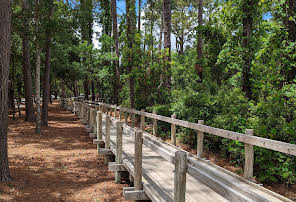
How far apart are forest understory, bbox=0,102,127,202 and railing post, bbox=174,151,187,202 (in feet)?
11.0

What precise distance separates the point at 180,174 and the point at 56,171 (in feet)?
20.8

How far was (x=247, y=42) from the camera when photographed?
999cm

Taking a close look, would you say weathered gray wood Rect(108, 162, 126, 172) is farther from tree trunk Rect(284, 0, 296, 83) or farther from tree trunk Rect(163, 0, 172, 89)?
tree trunk Rect(163, 0, 172, 89)

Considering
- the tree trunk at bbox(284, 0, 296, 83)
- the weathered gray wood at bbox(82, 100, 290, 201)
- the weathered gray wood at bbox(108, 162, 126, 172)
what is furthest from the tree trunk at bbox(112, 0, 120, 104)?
the tree trunk at bbox(284, 0, 296, 83)

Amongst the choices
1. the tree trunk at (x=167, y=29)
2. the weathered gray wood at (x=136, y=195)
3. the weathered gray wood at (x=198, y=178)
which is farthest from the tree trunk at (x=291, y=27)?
the weathered gray wood at (x=136, y=195)

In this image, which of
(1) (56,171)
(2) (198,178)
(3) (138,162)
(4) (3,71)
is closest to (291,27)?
(3) (138,162)

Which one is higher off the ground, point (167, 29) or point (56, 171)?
point (167, 29)

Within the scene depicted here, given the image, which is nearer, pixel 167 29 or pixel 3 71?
pixel 3 71

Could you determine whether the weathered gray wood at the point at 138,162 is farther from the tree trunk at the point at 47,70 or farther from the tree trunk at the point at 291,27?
the tree trunk at the point at 47,70

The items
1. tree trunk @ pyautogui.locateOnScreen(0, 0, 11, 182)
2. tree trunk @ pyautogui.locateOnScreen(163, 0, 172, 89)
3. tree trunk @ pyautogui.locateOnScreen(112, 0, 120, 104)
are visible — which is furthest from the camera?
tree trunk @ pyautogui.locateOnScreen(112, 0, 120, 104)

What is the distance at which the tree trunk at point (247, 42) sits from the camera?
32.1ft

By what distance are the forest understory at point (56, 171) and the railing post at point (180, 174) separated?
336cm

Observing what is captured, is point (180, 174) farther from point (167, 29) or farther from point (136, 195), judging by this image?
point (167, 29)

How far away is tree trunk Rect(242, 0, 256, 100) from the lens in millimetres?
9781
